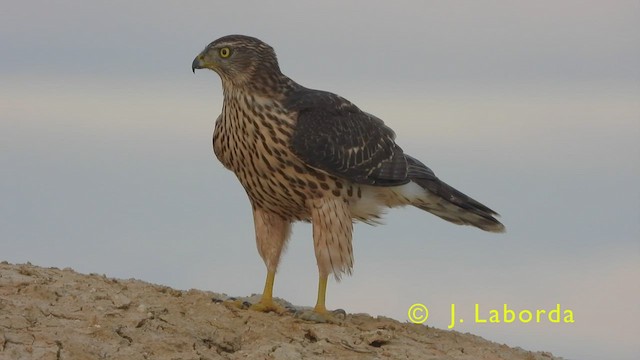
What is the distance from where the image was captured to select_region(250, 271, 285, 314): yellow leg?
1252 centimetres

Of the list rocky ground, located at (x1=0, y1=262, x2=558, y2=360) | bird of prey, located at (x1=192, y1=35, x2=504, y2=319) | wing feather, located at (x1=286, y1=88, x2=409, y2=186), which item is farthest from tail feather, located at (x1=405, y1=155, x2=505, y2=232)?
rocky ground, located at (x1=0, y1=262, x2=558, y2=360)

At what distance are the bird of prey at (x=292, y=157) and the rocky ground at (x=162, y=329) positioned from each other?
0.56m

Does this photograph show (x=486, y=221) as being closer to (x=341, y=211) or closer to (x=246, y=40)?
(x=341, y=211)

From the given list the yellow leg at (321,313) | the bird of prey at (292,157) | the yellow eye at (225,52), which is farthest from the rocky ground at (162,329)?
the yellow eye at (225,52)

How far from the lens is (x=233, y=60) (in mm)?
12328

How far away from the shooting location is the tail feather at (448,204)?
13.6 meters

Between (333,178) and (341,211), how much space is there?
35 cm

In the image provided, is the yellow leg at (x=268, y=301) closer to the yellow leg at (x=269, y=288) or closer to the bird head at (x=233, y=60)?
the yellow leg at (x=269, y=288)

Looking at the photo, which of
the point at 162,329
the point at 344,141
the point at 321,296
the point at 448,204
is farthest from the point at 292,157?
the point at 448,204

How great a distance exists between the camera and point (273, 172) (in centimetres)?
1200

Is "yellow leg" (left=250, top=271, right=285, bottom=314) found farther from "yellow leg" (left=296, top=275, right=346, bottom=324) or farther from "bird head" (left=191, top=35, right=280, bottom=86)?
"bird head" (left=191, top=35, right=280, bottom=86)

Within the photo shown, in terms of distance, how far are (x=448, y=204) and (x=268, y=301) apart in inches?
97.6

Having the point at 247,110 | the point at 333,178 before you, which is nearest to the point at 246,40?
the point at 247,110

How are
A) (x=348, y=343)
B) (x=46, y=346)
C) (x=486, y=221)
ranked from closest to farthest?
1. (x=46, y=346)
2. (x=348, y=343)
3. (x=486, y=221)
